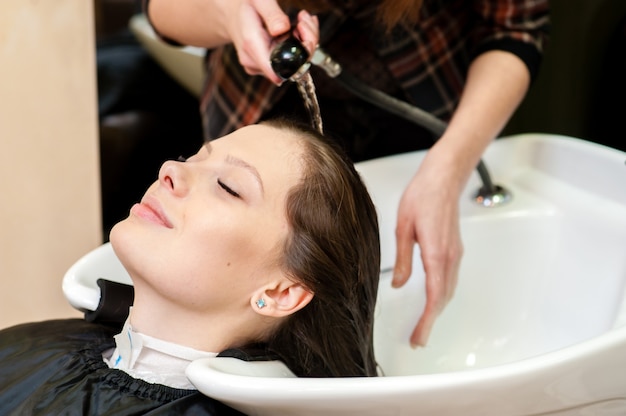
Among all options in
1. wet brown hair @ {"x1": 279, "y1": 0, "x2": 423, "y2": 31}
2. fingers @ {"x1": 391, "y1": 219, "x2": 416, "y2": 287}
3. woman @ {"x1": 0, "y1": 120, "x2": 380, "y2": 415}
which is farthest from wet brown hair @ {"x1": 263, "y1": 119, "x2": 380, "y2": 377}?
wet brown hair @ {"x1": 279, "y1": 0, "x2": 423, "y2": 31}

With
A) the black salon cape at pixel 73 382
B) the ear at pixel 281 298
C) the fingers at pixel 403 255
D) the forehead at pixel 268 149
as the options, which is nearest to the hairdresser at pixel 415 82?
the fingers at pixel 403 255

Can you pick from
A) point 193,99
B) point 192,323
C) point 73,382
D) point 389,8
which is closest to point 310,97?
point 389,8

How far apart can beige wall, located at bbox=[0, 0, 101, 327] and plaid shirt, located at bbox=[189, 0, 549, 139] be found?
23 centimetres

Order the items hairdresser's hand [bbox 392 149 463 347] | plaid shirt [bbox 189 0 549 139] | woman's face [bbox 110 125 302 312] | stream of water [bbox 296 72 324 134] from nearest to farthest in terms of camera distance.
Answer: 1. woman's face [bbox 110 125 302 312]
2. stream of water [bbox 296 72 324 134]
3. hairdresser's hand [bbox 392 149 463 347]
4. plaid shirt [bbox 189 0 549 139]

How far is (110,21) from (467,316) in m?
1.66

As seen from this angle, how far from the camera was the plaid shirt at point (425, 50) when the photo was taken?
4.04 ft

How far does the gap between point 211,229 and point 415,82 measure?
0.54 meters

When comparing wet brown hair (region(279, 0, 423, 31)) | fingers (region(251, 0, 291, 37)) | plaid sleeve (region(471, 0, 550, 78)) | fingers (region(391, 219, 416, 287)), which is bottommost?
fingers (region(391, 219, 416, 287))

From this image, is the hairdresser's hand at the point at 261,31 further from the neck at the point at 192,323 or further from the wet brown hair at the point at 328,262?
the neck at the point at 192,323

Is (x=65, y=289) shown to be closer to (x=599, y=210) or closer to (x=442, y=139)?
(x=442, y=139)

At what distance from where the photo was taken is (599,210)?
119 cm

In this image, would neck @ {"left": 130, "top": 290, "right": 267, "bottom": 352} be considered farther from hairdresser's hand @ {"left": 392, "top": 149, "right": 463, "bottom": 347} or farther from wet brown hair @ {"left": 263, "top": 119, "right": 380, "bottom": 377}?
hairdresser's hand @ {"left": 392, "top": 149, "right": 463, "bottom": 347}

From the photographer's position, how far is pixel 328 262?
0.90 metres

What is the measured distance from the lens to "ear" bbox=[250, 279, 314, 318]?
886 mm
